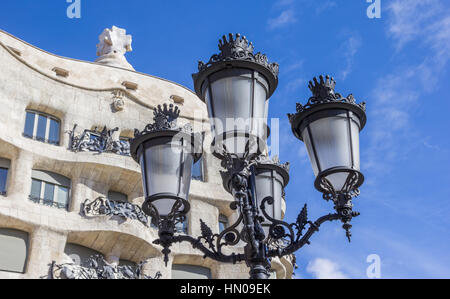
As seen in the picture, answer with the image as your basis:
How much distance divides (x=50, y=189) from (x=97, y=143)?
2.06 metres

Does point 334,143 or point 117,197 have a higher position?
point 117,197

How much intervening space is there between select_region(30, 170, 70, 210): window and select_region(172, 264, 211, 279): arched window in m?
3.80

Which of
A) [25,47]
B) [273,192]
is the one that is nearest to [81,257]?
[25,47]

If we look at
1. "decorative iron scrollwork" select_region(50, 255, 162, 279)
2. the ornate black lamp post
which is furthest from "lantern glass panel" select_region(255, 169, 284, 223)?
"decorative iron scrollwork" select_region(50, 255, 162, 279)

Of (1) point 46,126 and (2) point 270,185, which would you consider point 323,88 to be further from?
(1) point 46,126

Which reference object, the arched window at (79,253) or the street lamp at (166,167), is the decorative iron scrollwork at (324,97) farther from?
the arched window at (79,253)

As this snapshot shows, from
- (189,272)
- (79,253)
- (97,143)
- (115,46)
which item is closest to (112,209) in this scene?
(79,253)

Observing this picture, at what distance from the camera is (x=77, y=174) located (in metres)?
19.1

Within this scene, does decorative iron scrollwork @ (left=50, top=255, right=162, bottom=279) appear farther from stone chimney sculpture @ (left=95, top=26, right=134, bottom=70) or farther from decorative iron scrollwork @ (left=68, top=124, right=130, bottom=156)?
stone chimney sculpture @ (left=95, top=26, right=134, bottom=70)

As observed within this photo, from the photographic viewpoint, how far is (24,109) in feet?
63.3

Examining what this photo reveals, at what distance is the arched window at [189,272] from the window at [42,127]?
539cm

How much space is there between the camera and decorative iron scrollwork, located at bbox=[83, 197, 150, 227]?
18.2 meters

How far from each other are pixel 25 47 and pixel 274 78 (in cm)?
1731
